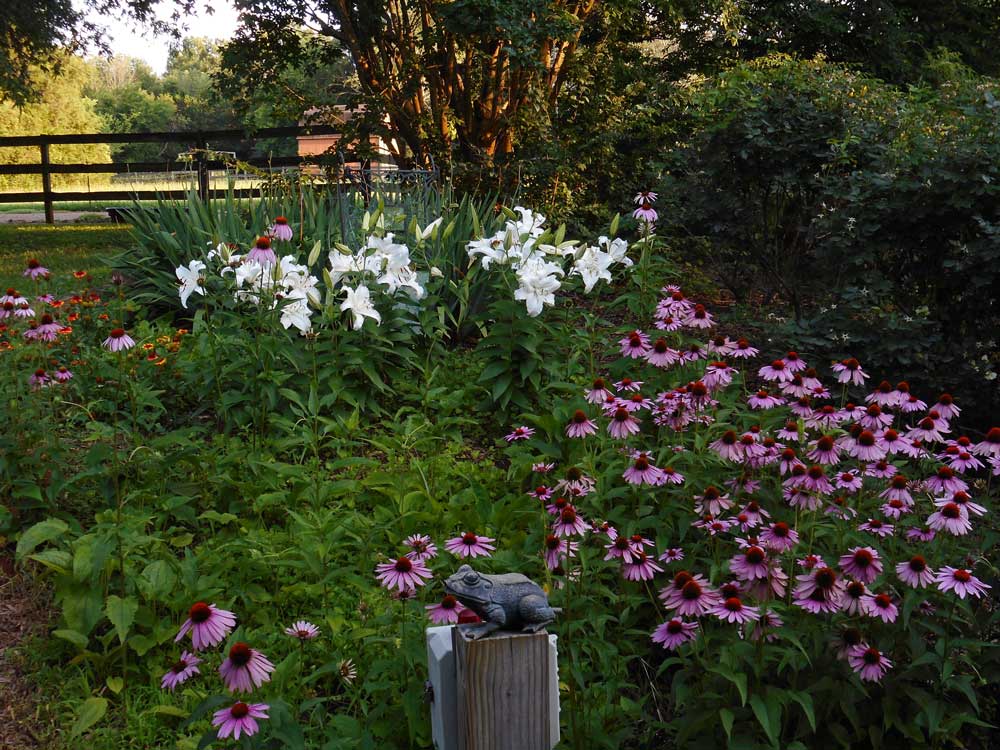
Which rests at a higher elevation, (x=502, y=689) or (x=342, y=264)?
(x=342, y=264)

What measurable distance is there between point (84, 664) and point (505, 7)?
6.58 meters

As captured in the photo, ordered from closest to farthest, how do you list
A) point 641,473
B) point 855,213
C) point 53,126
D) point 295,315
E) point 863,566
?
point 863,566, point 641,473, point 295,315, point 855,213, point 53,126

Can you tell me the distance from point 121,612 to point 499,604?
1204 millimetres

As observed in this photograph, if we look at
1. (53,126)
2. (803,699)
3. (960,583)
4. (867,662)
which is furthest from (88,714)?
(53,126)

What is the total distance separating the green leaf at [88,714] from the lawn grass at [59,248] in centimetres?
343

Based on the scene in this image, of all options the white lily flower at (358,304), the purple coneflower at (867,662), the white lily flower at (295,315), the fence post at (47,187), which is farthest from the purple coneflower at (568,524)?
the fence post at (47,187)

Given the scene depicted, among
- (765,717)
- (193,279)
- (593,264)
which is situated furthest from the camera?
(593,264)

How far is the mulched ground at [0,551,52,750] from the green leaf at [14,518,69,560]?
25 cm

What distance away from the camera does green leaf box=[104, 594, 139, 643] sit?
2.28 meters

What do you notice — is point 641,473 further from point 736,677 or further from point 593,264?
point 593,264

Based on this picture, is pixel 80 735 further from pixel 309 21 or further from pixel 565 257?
pixel 309 21

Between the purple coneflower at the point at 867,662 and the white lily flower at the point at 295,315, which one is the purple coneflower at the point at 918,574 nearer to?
the purple coneflower at the point at 867,662

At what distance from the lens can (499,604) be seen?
1635 mm

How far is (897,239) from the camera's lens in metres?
4.41
